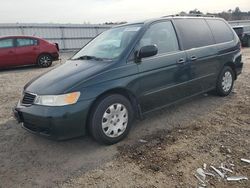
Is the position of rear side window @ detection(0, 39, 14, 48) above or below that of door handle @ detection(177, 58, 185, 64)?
below

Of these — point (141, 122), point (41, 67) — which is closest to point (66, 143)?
point (141, 122)

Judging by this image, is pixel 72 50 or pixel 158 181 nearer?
pixel 158 181

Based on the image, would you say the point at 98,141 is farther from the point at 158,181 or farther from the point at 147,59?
the point at 147,59

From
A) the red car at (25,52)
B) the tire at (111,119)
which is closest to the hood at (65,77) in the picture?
the tire at (111,119)

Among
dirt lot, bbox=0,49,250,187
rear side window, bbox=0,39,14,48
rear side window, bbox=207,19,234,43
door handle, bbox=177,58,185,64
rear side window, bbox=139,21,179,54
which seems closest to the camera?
dirt lot, bbox=0,49,250,187

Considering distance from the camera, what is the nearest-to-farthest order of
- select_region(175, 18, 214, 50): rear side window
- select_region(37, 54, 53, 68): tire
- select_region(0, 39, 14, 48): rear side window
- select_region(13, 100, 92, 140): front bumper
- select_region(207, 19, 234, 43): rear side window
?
1. select_region(13, 100, 92, 140): front bumper
2. select_region(175, 18, 214, 50): rear side window
3. select_region(207, 19, 234, 43): rear side window
4. select_region(0, 39, 14, 48): rear side window
5. select_region(37, 54, 53, 68): tire

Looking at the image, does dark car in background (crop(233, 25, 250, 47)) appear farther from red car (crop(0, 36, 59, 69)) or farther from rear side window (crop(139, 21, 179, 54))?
rear side window (crop(139, 21, 179, 54))

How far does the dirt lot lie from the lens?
328cm

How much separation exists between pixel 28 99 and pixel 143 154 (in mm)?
1781

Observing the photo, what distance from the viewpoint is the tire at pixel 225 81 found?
608 centimetres

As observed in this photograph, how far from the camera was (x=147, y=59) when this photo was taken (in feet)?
14.7

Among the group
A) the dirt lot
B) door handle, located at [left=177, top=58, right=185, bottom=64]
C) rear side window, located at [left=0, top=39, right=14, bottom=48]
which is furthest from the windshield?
rear side window, located at [left=0, top=39, right=14, bottom=48]

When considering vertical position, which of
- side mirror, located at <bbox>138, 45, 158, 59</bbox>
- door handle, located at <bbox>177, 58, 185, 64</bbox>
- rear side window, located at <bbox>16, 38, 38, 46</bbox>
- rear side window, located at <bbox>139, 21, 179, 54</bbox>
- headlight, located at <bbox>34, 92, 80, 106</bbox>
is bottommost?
headlight, located at <bbox>34, 92, 80, 106</bbox>

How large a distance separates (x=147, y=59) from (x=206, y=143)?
1526mm
